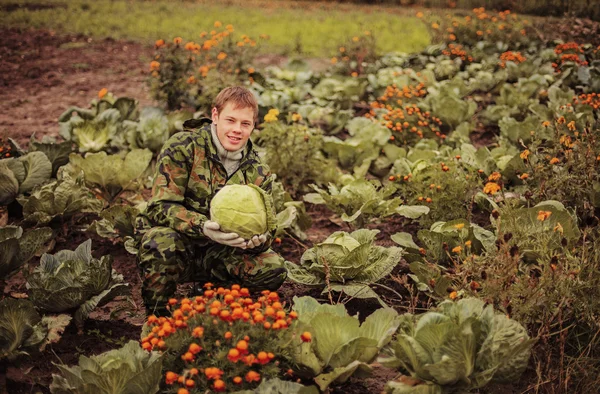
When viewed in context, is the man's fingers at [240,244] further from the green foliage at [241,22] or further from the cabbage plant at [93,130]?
the green foliage at [241,22]

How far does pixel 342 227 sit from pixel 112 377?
295 centimetres

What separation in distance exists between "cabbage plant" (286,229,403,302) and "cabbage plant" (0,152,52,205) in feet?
7.65

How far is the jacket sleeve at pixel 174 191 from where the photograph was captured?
344 cm

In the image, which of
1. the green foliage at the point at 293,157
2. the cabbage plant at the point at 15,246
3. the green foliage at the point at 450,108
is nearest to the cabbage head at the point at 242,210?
the cabbage plant at the point at 15,246

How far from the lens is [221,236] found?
3307mm

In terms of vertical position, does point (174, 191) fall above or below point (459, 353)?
above

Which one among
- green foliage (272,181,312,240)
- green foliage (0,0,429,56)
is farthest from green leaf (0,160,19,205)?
green foliage (0,0,429,56)

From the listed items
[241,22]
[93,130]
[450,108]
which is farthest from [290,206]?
[241,22]

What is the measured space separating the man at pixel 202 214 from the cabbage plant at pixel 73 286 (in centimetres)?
23

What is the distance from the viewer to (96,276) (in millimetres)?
3488

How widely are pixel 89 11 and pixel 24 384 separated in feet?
42.1

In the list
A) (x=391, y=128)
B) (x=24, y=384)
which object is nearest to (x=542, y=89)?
(x=391, y=128)

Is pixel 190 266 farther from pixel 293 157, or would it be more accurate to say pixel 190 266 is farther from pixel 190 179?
pixel 293 157

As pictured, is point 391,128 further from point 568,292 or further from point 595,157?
point 568,292
